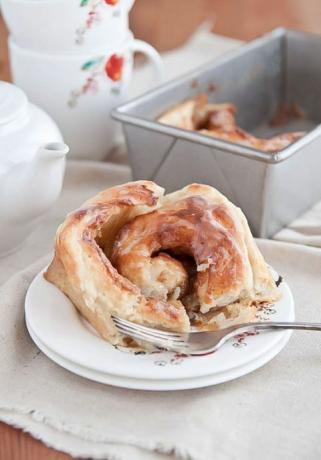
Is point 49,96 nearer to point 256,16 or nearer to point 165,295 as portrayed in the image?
point 165,295

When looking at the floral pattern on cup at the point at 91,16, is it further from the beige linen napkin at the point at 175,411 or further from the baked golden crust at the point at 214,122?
the beige linen napkin at the point at 175,411

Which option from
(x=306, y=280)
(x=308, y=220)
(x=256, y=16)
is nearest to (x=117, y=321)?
(x=306, y=280)

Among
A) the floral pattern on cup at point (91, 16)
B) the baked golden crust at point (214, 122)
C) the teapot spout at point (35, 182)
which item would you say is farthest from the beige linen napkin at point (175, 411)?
the floral pattern on cup at point (91, 16)

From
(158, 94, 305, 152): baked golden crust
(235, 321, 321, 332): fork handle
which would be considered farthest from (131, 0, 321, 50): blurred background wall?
(235, 321, 321, 332): fork handle

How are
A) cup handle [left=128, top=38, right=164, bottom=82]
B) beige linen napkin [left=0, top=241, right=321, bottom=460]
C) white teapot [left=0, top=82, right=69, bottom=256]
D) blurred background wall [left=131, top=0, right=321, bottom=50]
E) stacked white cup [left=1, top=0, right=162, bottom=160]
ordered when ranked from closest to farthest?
beige linen napkin [left=0, top=241, right=321, bottom=460], white teapot [left=0, top=82, right=69, bottom=256], stacked white cup [left=1, top=0, right=162, bottom=160], cup handle [left=128, top=38, right=164, bottom=82], blurred background wall [left=131, top=0, right=321, bottom=50]

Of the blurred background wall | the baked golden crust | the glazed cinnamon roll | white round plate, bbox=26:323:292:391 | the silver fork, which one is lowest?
the blurred background wall

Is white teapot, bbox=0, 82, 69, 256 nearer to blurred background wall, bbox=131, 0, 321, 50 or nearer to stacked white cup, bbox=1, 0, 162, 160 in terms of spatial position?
stacked white cup, bbox=1, 0, 162, 160

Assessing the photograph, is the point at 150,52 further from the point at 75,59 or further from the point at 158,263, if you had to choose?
the point at 158,263
